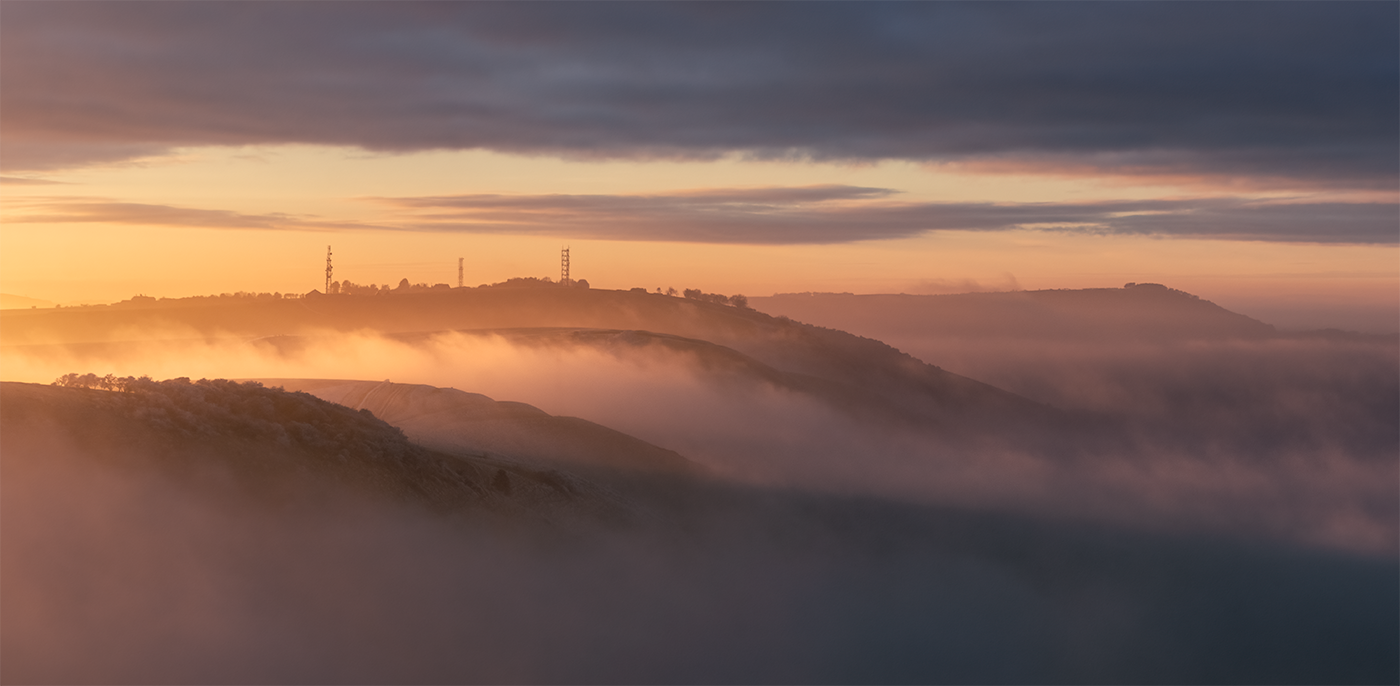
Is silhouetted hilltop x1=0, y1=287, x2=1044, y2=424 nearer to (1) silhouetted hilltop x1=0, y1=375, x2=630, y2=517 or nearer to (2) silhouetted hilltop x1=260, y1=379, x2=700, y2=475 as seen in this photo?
(2) silhouetted hilltop x1=260, y1=379, x2=700, y2=475

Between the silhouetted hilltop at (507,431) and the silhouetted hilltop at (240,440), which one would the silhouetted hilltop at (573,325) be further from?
the silhouetted hilltop at (240,440)

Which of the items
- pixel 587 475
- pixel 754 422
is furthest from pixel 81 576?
pixel 754 422

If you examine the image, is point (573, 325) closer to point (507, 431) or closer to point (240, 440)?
point (507, 431)

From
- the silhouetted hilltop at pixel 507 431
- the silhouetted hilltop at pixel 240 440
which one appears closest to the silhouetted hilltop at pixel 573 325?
the silhouetted hilltop at pixel 507 431

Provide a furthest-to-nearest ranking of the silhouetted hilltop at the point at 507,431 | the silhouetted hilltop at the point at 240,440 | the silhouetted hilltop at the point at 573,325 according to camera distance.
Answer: the silhouetted hilltop at the point at 573,325 < the silhouetted hilltop at the point at 507,431 < the silhouetted hilltop at the point at 240,440

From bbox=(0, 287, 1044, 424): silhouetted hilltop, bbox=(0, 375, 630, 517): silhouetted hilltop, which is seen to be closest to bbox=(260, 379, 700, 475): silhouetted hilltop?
Result: bbox=(0, 375, 630, 517): silhouetted hilltop

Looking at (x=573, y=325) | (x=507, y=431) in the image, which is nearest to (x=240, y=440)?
(x=507, y=431)

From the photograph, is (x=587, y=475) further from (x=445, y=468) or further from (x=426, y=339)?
(x=426, y=339)

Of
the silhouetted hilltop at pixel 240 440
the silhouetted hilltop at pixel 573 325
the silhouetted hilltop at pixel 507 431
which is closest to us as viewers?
the silhouetted hilltop at pixel 240 440
